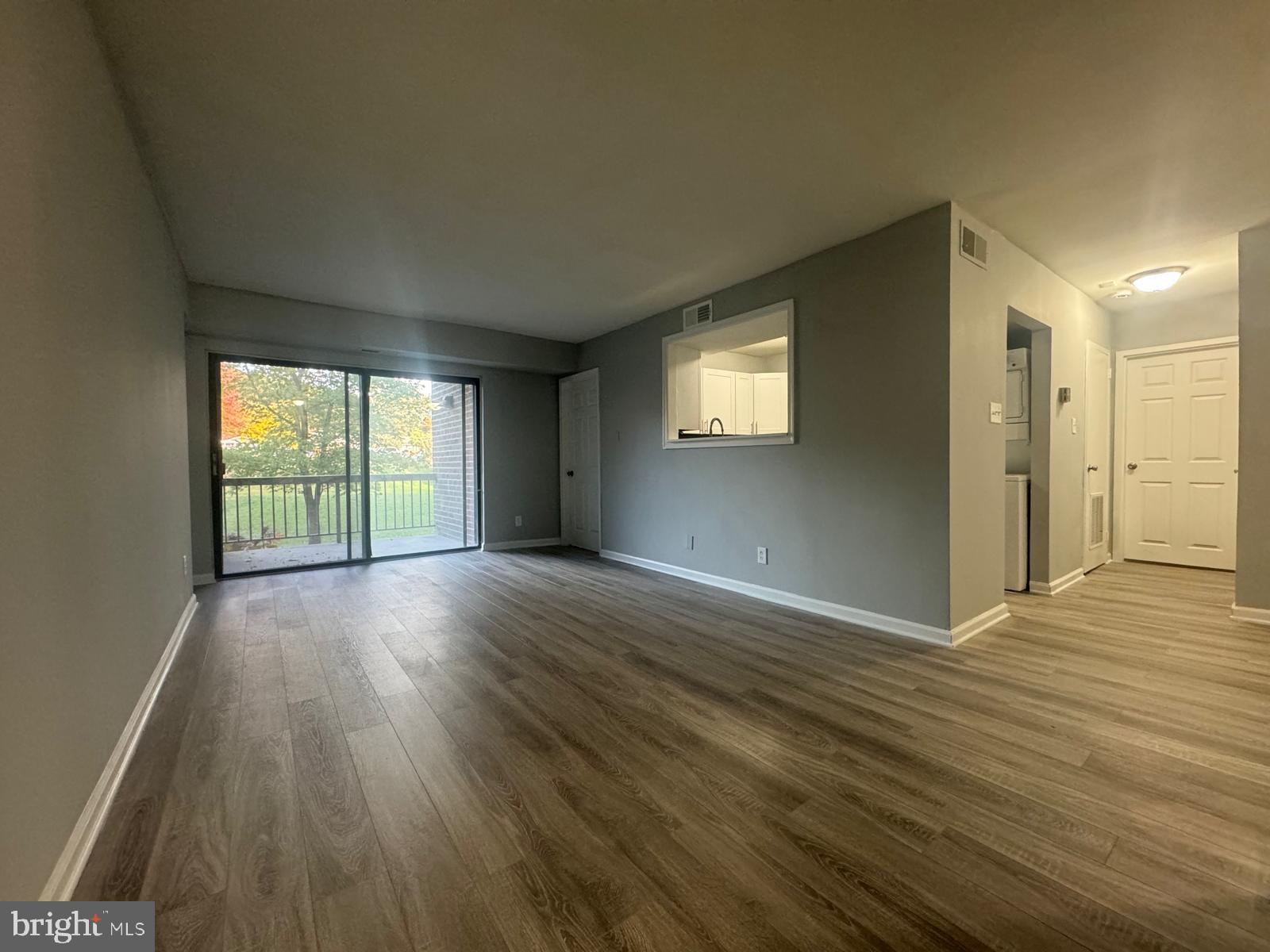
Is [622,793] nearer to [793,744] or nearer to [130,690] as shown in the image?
[793,744]

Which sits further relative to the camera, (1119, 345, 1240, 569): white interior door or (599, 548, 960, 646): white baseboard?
(1119, 345, 1240, 569): white interior door

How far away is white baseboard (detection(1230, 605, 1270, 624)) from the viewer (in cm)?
315

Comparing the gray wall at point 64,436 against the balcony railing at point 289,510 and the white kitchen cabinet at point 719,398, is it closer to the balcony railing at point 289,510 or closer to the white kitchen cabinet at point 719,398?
the balcony railing at point 289,510

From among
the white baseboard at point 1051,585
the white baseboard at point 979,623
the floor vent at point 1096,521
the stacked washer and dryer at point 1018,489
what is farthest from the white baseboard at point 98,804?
the floor vent at point 1096,521

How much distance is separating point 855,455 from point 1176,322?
425cm

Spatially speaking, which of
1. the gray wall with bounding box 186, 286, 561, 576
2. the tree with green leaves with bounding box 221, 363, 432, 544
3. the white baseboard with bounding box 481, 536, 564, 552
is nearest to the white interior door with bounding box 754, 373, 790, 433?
the gray wall with bounding box 186, 286, 561, 576

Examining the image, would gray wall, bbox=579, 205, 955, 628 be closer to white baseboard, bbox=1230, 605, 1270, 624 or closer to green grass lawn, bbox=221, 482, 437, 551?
white baseboard, bbox=1230, 605, 1270, 624

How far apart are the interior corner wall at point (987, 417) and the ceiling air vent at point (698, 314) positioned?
1923mm

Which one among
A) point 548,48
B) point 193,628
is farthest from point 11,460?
point 193,628

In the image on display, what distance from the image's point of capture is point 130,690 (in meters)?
1.95

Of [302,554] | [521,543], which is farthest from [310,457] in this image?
[521,543]

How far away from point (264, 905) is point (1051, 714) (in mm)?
2787

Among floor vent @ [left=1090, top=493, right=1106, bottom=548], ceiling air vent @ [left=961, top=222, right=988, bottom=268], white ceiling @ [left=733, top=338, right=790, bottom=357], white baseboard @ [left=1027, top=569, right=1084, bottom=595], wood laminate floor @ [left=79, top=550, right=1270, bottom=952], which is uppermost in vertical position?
white ceiling @ [left=733, top=338, right=790, bottom=357]

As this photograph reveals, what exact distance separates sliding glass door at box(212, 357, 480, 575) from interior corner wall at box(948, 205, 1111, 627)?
5.09 metres
